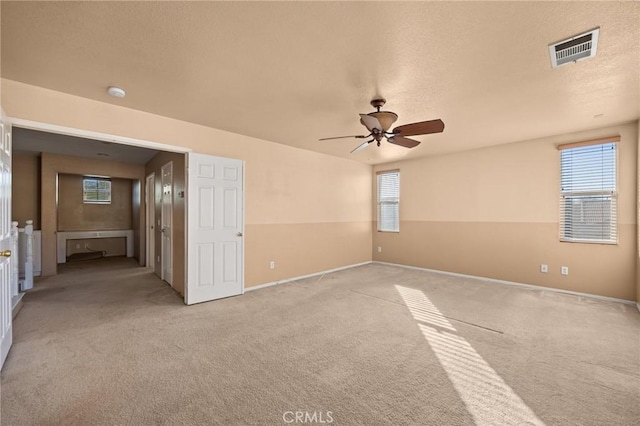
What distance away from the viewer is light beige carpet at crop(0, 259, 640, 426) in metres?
1.72

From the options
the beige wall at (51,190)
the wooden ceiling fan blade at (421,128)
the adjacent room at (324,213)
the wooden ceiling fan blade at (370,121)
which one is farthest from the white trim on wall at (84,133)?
the beige wall at (51,190)

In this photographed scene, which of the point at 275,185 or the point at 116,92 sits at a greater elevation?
the point at 116,92

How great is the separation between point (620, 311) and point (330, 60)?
→ 4.66 metres

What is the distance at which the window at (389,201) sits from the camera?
21.0 feet

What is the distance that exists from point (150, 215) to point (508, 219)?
7.27 meters

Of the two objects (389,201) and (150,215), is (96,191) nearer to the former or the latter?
(150,215)

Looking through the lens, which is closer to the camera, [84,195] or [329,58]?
[329,58]

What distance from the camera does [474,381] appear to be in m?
2.02

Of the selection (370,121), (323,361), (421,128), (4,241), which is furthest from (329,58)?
(4,241)

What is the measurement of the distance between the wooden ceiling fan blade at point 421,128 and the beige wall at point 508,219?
9.27 ft

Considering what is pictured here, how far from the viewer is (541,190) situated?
4.46 meters

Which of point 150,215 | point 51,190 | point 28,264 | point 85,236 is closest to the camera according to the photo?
point 28,264

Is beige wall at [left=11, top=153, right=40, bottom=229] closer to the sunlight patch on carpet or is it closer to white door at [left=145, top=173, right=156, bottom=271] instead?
white door at [left=145, top=173, right=156, bottom=271]

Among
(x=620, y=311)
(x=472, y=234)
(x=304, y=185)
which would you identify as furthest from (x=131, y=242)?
(x=620, y=311)
